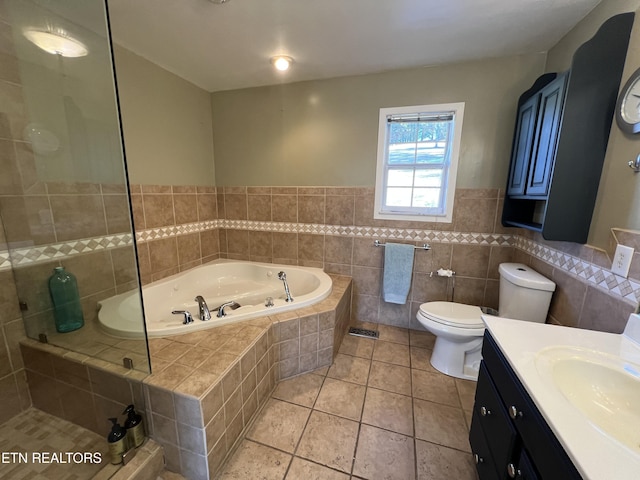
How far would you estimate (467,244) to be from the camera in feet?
7.10

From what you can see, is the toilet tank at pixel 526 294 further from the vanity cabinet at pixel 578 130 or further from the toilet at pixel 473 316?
the vanity cabinet at pixel 578 130

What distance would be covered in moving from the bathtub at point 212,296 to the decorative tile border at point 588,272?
151 cm

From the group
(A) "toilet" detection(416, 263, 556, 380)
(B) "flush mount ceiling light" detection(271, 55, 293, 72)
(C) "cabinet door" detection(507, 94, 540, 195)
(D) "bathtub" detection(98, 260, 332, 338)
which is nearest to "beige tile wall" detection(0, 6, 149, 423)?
(D) "bathtub" detection(98, 260, 332, 338)

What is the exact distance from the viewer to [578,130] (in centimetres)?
125

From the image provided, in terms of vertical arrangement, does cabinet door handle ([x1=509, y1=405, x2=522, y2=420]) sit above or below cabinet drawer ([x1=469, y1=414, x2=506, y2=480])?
above

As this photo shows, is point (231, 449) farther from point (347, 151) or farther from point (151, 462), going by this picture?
point (347, 151)

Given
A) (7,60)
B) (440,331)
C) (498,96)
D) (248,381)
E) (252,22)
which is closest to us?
(7,60)

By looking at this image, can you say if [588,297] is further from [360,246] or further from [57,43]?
[57,43]

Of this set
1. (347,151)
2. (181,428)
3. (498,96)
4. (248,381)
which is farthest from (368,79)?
(181,428)

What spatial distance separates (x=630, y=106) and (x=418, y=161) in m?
1.21

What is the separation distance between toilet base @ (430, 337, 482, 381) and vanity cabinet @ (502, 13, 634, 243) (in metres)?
0.96

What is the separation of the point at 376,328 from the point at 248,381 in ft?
4.66

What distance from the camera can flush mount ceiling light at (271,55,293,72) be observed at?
192 cm

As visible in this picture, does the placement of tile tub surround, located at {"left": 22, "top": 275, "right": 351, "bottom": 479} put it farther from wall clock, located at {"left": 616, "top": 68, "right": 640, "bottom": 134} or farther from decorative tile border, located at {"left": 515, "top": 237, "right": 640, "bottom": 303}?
wall clock, located at {"left": 616, "top": 68, "right": 640, "bottom": 134}
